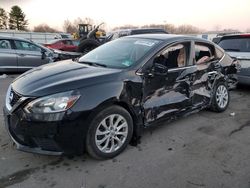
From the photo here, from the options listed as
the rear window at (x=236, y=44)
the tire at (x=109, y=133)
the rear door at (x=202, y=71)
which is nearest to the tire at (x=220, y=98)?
the rear door at (x=202, y=71)

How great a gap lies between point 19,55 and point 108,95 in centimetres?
705

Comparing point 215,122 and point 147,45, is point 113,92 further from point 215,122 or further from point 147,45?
point 215,122

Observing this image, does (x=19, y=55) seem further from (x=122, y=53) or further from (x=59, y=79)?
(x=59, y=79)

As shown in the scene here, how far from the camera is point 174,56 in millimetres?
→ 4164

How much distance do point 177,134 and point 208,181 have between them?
1.31 m

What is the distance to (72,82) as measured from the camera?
3.03 metres

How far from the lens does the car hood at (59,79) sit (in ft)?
9.72

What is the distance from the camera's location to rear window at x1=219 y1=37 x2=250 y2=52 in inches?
260

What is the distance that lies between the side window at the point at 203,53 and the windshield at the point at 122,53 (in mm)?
994

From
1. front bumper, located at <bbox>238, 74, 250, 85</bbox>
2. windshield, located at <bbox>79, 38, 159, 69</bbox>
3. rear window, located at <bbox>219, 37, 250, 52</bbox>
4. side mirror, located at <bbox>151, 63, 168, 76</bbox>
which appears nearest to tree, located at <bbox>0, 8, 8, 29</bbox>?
rear window, located at <bbox>219, 37, 250, 52</bbox>

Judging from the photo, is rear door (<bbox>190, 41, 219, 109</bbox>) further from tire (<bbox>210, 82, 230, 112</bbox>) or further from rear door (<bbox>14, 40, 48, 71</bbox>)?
rear door (<bbox>14, 40, 48, 71</bbox>)

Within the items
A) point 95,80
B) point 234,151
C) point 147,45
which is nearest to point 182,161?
point 234,151

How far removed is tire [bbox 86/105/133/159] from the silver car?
22.6ft

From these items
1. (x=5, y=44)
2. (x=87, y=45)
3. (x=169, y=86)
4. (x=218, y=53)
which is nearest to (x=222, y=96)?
(x=218, y=53)
